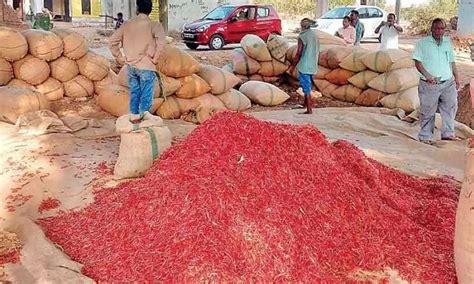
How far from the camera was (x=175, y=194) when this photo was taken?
3209mm

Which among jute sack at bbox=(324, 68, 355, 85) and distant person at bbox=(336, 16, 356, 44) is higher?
distant person at bbox=(336, 16, 356, 44)

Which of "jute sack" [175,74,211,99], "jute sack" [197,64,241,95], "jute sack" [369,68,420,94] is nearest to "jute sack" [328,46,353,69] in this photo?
"jute sack" [369,68,420,94]

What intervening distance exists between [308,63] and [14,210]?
4.78 m

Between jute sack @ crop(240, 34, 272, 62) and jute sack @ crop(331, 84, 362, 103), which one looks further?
jute sack @ crop(240, 34, 272, 62)

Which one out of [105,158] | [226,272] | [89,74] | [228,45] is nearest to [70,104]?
[89,74]

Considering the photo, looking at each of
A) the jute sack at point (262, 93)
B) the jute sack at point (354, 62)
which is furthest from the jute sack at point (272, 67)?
the jute sack at point (354, 62)

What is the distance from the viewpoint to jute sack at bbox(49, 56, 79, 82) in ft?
21.4

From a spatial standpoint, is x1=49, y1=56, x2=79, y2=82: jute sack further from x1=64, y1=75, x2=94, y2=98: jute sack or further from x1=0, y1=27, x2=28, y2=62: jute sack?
x1=0, y1=27, x2=28, y2=62: jute sack

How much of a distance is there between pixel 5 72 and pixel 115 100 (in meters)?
1.23

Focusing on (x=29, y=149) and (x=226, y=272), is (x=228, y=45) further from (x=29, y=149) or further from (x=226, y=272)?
(x=226, y=272)

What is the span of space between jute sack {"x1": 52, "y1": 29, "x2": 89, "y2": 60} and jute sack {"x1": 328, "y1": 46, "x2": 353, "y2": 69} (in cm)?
369

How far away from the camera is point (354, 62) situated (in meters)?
8.24

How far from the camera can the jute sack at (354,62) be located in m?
8.22

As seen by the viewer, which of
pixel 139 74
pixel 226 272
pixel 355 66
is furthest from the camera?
pixel 355 66
